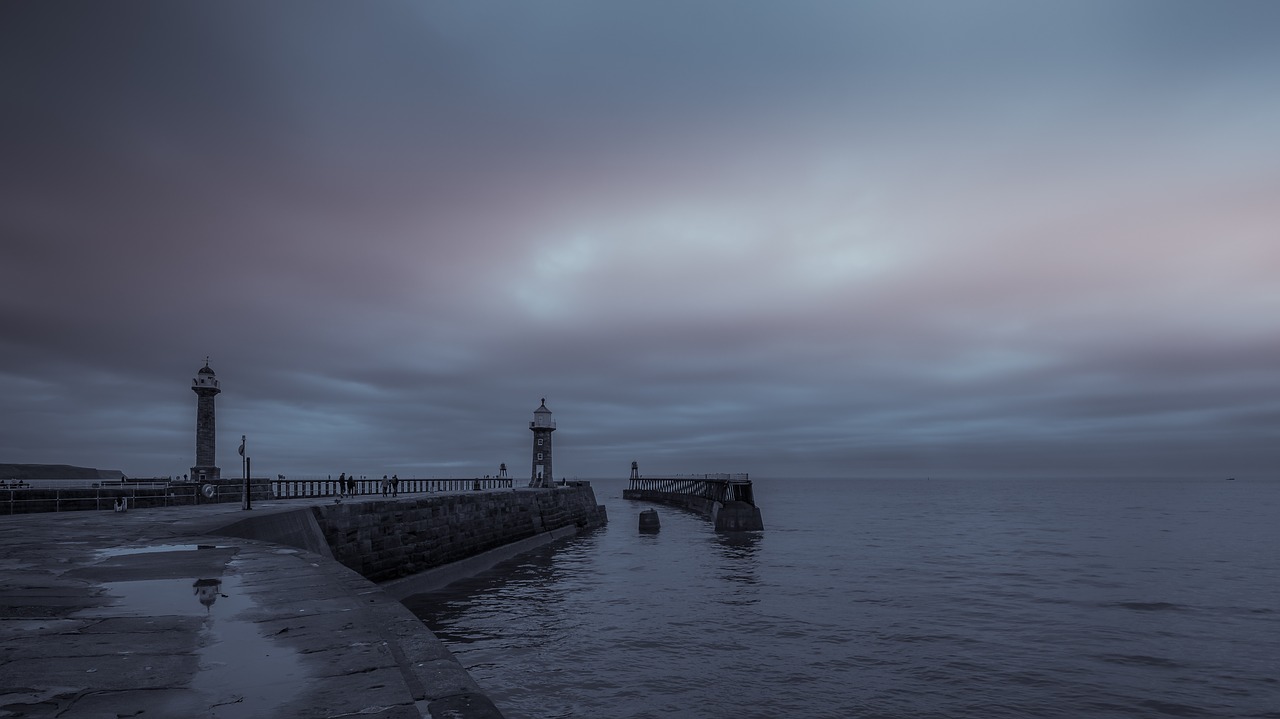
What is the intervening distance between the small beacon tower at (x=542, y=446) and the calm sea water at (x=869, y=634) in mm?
23279

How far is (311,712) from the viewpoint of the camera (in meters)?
4.94

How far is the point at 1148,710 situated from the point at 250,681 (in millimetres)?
14998

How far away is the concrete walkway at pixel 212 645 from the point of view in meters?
5.11

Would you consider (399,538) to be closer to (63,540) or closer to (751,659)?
(63,540)

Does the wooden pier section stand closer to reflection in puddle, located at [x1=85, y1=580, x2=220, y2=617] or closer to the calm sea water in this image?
the calm sea water

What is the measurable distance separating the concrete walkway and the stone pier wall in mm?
10603

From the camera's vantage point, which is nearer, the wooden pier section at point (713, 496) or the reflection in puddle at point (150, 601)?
the reflection in puddle at point (150, 601)

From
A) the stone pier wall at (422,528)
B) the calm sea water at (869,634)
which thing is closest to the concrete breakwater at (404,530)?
the stone pier wall at (422,528)

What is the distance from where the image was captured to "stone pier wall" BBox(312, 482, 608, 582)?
22234mm

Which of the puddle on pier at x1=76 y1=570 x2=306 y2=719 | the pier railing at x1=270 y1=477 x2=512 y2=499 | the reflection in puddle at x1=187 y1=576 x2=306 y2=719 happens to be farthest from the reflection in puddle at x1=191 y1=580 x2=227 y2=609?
the pier railing at x1=270 y1=477 x2=512 y2=499

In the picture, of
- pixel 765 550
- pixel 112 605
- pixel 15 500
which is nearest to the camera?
pixel 112 605

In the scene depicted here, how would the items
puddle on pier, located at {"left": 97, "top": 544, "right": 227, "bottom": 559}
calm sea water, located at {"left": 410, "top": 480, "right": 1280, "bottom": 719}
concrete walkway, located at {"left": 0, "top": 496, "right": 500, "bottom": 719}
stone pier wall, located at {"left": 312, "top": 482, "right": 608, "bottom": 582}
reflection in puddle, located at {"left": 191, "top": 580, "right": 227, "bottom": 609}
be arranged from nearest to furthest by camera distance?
1. concrete walkway, located at {"left": 0, "top": 496, "right": 500, "bottom": 719}
2. reflection in puddle, located at {"left": 191, "top": 580, "right": 227, "bottom": 609}
3. puddle on pier, located at {"left": 97, "top": 544, "right": 227, "bottom": 559}
4. calm sea water, located at {"left": 410, "top": 480, "right": 1280, "bottom": 719}
5. stone pier wall, located at {"left": 312, "top": 482, "right": 608, "bottom": 582}

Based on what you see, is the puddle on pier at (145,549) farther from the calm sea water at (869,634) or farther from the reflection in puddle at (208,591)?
the calm sea water at (869,634)

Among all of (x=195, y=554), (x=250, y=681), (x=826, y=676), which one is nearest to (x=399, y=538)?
(x=195, y=554)
